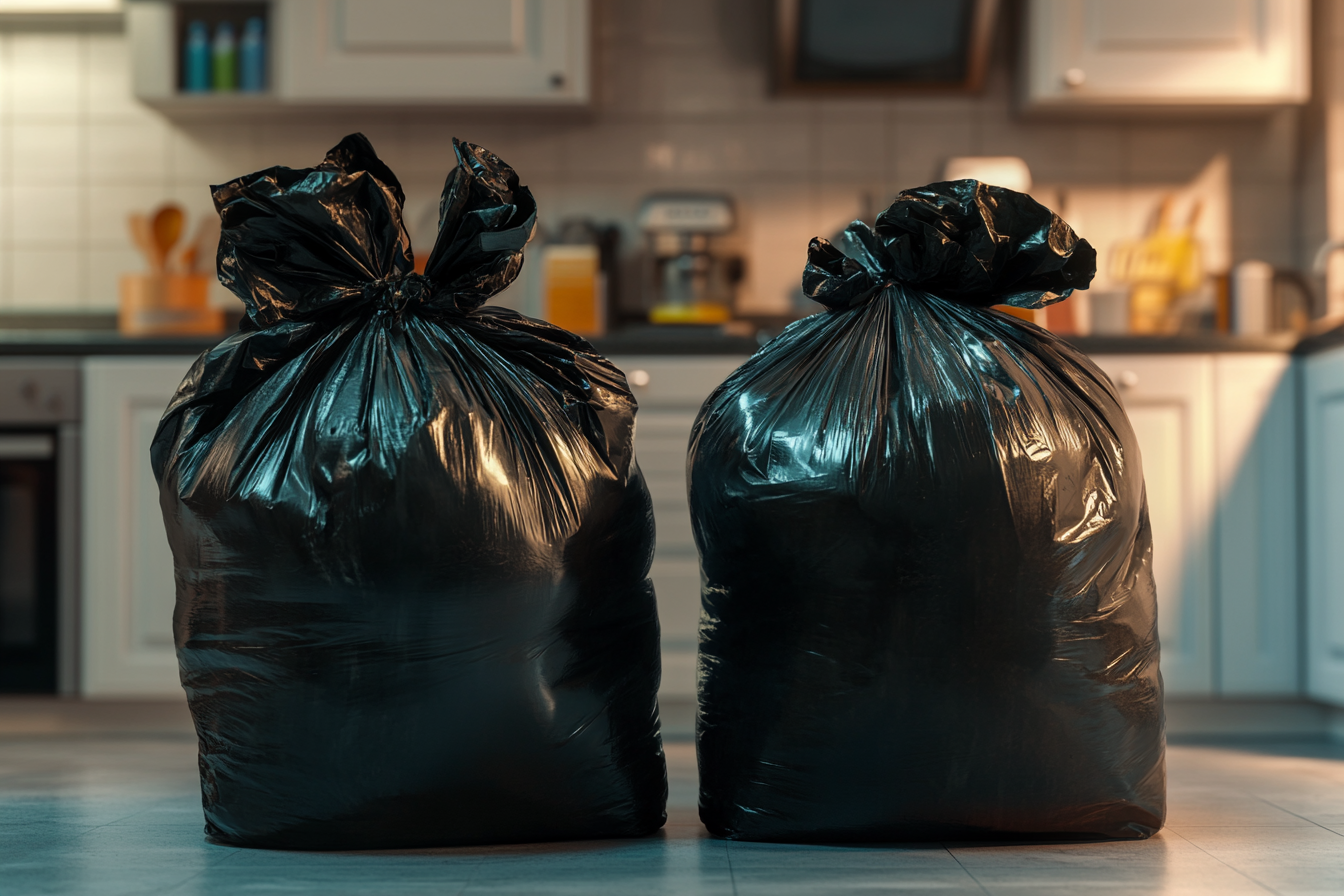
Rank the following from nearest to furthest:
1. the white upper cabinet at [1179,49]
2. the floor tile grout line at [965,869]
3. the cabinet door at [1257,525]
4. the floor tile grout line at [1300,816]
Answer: the floor tile grout line at [965,869]
the floor tile grout line at [1300,816]
the cabinet door at [1257,525]
the white upper cabinet at [1179,49]

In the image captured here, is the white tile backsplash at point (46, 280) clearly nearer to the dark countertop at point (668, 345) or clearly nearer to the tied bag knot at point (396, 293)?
the dark countertop at point (668, 345)

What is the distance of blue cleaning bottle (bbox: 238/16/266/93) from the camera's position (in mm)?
2426

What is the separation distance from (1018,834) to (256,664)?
0.68m

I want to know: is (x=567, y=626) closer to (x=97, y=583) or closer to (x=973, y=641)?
(x=973, y=641)

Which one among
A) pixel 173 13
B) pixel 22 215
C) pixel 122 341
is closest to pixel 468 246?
pixel 122 341

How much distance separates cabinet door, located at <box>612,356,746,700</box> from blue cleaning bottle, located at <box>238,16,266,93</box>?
101cm

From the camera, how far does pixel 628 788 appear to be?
1.10m

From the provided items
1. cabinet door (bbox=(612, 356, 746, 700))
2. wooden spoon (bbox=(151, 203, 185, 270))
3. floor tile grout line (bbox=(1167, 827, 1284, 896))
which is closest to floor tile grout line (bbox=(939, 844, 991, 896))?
floor tile grout line (bbox=(1167, 827, 1284, 896))

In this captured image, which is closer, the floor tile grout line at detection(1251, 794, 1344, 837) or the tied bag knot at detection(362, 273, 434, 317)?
the tied bag knot at detection(362, 273, 434, 317)

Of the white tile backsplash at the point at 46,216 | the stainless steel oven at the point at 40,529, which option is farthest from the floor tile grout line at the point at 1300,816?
the white tile backsplash at the point at 46,216

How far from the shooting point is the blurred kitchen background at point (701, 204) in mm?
2092

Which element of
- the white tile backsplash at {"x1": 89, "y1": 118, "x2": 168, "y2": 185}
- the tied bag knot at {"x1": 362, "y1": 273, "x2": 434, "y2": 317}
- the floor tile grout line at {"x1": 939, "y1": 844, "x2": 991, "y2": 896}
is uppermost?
the white tile backsplash at {"x1": 89, "y1": 118, "x2": 168, "y2": 185}

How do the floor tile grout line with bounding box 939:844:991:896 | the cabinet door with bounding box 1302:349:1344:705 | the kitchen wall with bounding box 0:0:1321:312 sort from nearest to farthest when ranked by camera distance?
1. the floor tile grout line with bounding box 939:844:991:896
2. the cabinet door with bounding box 1302:349:1344:705
3. the kitchen wall with bounding box 0:0:1321:312

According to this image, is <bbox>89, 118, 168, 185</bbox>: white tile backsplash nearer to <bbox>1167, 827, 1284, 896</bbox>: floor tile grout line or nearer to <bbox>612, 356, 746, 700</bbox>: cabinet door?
<bbox>612, 356, 746, 700</bbox>: cabinet door
